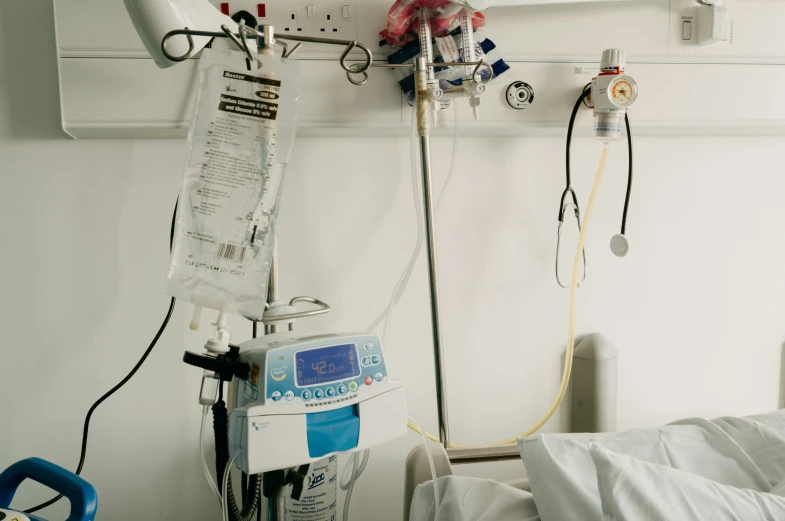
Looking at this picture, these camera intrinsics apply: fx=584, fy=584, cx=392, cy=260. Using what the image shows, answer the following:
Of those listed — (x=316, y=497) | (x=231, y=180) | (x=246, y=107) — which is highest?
(x=246, y=107)

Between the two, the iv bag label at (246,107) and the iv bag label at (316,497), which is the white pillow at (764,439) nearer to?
the iv bag label at (316,497)

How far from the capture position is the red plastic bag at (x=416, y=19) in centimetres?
103

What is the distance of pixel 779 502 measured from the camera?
29.6 inches

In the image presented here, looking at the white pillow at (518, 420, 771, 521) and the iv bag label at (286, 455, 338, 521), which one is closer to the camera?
the white pillow at (518, 420, 771, 521)

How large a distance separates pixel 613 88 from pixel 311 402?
0.78 meters

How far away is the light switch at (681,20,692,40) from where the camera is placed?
3.90 feet

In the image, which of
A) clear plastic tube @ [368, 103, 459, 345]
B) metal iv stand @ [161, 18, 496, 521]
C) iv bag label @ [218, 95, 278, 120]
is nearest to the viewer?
iv bag label @ [218, 95, 278, 120]

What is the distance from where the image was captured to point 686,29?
1.19 metres

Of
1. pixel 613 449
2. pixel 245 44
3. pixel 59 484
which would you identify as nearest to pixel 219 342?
pixel 59 484

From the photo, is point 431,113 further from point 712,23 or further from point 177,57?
point 712,23

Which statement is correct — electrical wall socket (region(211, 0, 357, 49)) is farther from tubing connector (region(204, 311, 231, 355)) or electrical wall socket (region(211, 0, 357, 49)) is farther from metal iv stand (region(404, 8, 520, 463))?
tubing connector (region(204, 311, 231, 355))

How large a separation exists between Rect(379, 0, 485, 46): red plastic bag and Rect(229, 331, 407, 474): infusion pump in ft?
1.88

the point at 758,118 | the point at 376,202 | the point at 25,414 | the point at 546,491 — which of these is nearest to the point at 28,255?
the point at 25,414

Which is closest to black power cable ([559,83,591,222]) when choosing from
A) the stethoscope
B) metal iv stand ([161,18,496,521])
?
the stethoscope
